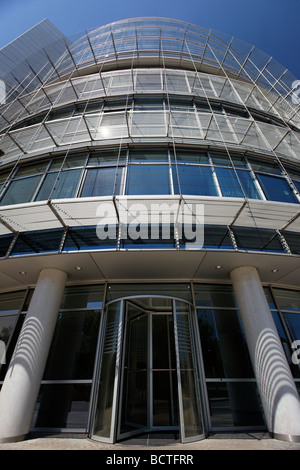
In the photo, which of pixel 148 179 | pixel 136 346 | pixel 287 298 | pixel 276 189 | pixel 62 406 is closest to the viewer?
pixel 62 406

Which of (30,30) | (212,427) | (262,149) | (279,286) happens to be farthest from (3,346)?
(30,30)

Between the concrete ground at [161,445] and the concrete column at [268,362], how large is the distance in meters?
0.39

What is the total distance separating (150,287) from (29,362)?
13.1ft

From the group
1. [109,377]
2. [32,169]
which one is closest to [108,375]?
[109,377]

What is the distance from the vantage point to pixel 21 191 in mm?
9086

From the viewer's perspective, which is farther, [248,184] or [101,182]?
[248,184]

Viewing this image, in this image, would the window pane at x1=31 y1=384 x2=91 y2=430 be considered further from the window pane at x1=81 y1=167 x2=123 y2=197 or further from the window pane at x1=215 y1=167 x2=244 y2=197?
the window pane at x1=215 y1=167 x2=244 y2=197

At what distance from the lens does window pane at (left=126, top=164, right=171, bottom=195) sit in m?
8.06

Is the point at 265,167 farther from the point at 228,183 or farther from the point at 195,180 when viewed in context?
the point at 195,180

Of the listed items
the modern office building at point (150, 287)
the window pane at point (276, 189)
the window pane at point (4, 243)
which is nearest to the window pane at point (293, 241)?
the modern office building at point (150, 287)

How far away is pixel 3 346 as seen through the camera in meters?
7.37

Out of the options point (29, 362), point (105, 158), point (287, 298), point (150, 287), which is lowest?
point (29, 362)

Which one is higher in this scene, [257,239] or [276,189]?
[276,189]
